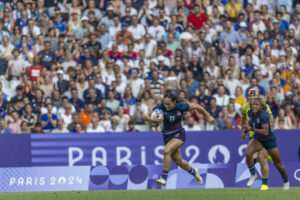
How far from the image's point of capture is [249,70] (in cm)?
2461

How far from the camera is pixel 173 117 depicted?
16.1 meters

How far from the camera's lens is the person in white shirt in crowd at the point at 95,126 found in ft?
72.2

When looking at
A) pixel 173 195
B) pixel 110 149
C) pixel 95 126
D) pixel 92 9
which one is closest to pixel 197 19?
pixel 92 9

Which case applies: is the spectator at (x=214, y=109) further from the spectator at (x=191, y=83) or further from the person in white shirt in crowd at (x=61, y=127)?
the person in white shirt in crowd at (x=61, y=127)

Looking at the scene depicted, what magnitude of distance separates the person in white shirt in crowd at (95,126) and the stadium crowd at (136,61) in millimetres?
30

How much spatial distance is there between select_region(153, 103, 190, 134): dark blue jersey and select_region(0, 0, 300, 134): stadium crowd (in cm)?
587

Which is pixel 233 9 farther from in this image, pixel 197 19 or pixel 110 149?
pixel 110 149

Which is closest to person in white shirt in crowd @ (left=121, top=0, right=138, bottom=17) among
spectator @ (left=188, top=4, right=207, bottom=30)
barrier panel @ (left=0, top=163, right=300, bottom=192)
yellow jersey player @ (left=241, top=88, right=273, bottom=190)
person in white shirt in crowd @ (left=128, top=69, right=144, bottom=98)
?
spectator @ (left=188, top=4, right=207, bottom=30)

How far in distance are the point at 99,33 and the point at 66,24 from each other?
1214mm

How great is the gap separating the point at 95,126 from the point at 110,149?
88 cm

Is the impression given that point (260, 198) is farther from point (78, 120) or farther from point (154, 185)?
point (78, 120)

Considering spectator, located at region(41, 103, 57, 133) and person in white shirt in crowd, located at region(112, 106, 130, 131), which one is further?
person in white shirt in crowd, located at region(112, 106, 130, 131)

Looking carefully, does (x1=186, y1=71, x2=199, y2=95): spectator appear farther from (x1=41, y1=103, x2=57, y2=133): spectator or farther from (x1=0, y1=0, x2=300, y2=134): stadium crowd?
(x1=41, y1=103, x2=57, y2=133): spectator

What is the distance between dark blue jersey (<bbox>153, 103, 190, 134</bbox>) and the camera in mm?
16047
